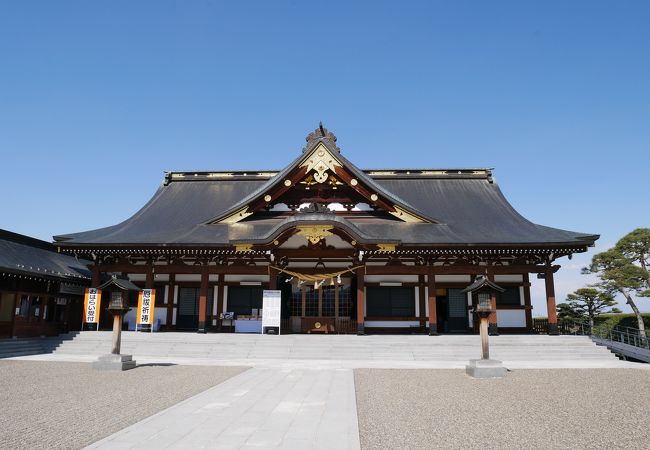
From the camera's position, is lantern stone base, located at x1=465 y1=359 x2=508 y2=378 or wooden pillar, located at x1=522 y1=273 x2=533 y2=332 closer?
lantern stone base, located at x1=465 y1=359 x2=508 y2=378

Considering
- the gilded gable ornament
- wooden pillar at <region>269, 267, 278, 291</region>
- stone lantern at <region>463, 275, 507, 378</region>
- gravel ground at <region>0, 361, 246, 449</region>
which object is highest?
the gilded gable ornament

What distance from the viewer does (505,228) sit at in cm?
2077

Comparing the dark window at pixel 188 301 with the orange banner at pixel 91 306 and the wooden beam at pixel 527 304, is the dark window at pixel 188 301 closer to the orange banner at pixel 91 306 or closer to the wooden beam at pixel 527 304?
the orange banner at pixel 91 306

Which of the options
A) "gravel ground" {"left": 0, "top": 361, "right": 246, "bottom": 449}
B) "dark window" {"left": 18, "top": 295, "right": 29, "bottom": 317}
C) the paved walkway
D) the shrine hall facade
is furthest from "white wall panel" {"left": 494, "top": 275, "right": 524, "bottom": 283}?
"dark window" {"left": 18, "top": 295, "right": 29, "bottom": 317}

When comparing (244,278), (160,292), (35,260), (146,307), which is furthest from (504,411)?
(35,260)

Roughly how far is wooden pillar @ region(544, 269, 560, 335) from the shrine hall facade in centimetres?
5

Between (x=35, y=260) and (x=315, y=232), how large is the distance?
47.3 feet

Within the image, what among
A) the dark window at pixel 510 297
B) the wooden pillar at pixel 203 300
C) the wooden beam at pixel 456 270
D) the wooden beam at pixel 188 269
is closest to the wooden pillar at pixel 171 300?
the wooden beam at pixel 188 269

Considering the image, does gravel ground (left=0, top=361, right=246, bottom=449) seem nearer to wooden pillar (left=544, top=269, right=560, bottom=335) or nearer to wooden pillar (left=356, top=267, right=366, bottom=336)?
wooden pillar (left=356, top=267, right=366, bottom=336)

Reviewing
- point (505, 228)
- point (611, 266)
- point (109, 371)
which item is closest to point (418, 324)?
point (505, 228)

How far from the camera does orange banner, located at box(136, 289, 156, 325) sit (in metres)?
19.3

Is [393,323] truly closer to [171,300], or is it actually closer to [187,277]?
[187,277]

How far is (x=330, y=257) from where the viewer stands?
20.1 meters

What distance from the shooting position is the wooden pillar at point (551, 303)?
1885 centimetres
